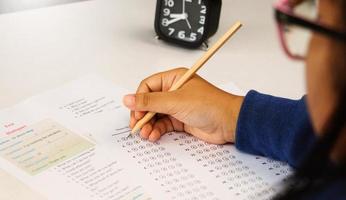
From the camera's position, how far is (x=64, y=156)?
0.80 metres

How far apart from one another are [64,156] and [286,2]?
0.38 meters

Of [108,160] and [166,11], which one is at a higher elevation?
[166,11]

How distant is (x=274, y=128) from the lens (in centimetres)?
82

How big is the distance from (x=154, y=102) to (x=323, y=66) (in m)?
0.37

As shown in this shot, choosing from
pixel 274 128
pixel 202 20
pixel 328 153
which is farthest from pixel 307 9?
pixel 202 20

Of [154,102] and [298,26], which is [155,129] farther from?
[298,26]

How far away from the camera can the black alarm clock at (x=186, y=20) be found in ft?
Result: 3.42

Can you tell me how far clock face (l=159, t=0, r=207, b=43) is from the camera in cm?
104

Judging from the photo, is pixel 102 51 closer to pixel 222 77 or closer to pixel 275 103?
pixel 222 77

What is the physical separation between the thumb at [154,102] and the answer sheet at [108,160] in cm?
4

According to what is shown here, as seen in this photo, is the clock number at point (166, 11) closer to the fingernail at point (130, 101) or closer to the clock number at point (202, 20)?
the clock number at point (202, 20)

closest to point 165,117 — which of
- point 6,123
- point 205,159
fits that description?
point 205,159

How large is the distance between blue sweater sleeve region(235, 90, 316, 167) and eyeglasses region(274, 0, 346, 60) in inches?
9.4

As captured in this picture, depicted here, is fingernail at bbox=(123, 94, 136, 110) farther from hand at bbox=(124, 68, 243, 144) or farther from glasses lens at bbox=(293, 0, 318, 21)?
glasses lens at bbox=(293, 0, 318, 21)
